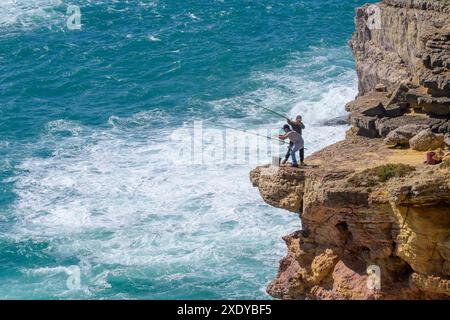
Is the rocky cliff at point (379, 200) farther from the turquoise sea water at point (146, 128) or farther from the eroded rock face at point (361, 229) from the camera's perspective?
the turquoise sea water at point (146, 128)

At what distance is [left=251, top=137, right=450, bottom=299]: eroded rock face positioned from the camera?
28.3m

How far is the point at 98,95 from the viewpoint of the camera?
253ft

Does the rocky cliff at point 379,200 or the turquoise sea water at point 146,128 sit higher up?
the rocky cliff at point 379,200

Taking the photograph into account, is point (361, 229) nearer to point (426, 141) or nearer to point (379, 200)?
point (379, 200)

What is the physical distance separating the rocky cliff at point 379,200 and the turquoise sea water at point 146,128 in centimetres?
1315

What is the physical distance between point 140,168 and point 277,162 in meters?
30.5

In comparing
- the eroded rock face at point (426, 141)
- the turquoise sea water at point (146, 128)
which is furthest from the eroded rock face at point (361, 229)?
the turquoise sea water at point (146, 128)

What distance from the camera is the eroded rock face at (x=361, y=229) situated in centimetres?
2833

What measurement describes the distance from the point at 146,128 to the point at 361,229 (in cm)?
4056

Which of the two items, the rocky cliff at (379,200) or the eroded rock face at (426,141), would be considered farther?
the eroded rock face at (426,141)

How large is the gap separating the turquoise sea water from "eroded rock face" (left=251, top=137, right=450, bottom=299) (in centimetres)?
1342

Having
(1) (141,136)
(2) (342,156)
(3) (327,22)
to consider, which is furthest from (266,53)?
(2) (342,156)

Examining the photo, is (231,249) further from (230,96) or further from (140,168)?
(230,96)

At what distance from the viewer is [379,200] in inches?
1140
